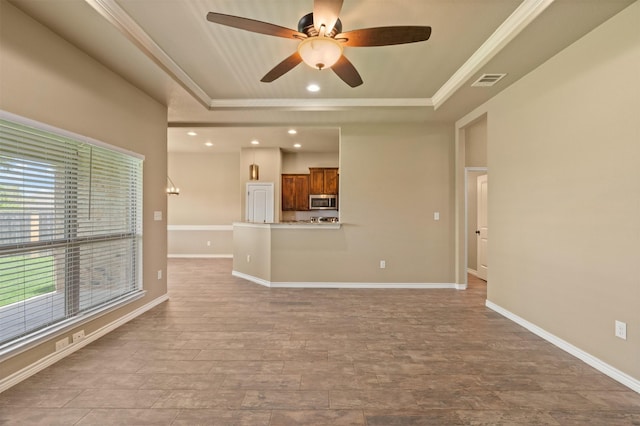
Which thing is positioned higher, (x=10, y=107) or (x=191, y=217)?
(x=10, y=107)

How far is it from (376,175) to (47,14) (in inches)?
159

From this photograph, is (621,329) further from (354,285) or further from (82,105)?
(82,105)

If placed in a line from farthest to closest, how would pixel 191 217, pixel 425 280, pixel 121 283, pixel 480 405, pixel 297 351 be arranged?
pixel 191 217
pixel 425 280
pixel 121 283
pixel 297 351
pixel 480 405

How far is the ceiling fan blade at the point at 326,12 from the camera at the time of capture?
1753 mm

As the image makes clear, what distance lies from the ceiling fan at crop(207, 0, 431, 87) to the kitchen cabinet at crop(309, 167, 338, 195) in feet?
16.7

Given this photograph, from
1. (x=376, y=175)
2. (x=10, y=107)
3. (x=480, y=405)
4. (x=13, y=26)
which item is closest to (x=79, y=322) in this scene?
(x=10, y=107)

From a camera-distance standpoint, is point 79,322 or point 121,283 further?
point 121,283

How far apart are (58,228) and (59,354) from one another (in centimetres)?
105

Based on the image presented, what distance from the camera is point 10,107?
6.72 ft

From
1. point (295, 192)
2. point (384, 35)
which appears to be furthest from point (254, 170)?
point (384, 35)

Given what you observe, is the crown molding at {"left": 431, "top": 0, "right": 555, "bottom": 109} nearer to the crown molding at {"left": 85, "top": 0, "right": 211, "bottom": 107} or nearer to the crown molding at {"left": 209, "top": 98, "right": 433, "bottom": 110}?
the crown molding at {"left": 209, "top": 98, "right": 433, "bottom": 110}

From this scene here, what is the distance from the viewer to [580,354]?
2.47m

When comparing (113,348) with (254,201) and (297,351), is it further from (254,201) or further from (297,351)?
(254,201)

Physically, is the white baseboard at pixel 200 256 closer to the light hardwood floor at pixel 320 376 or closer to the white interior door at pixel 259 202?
the white interior door at pixel 259 202
